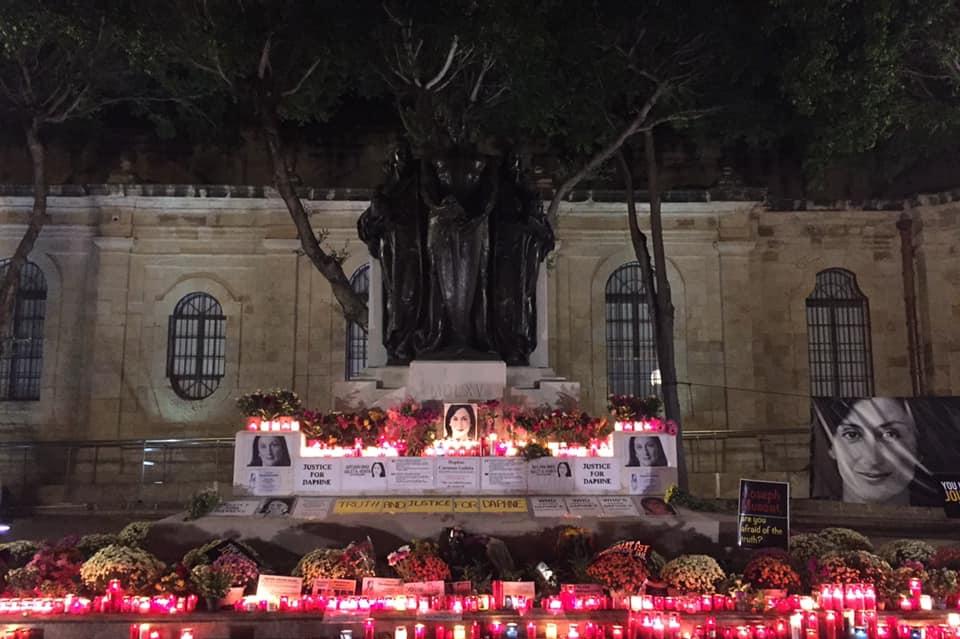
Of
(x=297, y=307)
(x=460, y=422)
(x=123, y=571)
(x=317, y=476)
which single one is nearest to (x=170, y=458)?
(x=297, y=307)

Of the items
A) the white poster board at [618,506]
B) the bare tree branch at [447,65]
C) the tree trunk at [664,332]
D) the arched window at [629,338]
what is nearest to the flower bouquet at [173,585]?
the white poster board at [618,506]

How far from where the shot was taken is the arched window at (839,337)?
2459 centimetres

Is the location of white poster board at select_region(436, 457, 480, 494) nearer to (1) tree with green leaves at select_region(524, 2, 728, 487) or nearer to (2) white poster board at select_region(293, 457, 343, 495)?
(2) white poster board at select_region(293, 457, 343, 495)

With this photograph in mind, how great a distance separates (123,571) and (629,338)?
19175 millimetres

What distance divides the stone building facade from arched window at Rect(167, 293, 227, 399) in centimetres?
27

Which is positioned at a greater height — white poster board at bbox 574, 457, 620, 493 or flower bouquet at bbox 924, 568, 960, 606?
white poster board at bbox 574, 457, 620, 493

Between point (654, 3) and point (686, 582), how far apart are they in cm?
1224

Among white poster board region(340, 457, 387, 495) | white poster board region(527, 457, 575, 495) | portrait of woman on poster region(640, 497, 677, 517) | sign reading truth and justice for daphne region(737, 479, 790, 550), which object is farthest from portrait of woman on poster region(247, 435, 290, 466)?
sign reading truth and justice for daphne region(737, 479, 790, 550)

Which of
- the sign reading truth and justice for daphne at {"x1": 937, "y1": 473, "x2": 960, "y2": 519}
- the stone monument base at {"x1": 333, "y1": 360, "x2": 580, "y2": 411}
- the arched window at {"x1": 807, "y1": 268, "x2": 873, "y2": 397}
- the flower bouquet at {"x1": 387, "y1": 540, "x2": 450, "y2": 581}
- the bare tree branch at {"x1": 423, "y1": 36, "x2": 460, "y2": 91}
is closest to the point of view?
the flower bouquet at {"x1": 387, "y1": 540, "x2": 450, "y2": 581}

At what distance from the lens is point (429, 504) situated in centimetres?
795

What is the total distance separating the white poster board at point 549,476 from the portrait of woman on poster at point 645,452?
647mm

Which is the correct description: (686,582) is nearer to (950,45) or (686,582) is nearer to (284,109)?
(950,45)

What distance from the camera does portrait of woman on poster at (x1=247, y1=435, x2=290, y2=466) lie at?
8.34 m

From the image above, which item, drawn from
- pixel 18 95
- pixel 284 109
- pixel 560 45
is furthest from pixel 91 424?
pixel 560 45
